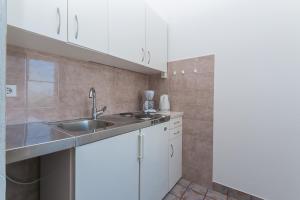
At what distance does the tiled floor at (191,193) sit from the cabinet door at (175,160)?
71mm

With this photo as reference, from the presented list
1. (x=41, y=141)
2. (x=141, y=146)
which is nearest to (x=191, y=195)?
(x=141, y=146)

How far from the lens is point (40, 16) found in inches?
34.5

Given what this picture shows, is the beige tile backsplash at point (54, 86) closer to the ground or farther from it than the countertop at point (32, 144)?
farther from it

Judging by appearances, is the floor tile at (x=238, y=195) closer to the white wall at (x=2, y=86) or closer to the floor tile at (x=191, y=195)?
the floor tile at (x=191, y=195)

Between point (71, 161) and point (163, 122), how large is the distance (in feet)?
2.96

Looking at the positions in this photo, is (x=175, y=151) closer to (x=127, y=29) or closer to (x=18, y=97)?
(x=127, y=29)

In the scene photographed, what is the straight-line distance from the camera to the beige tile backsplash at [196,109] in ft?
5.89

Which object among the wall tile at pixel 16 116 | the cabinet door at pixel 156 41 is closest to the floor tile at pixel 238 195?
the cabinet door at pixel 156 41

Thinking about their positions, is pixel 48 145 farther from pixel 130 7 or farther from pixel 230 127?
pixel 230 127

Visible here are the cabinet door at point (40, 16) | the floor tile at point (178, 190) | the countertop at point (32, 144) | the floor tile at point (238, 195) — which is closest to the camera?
the countertop at point (32, 144)

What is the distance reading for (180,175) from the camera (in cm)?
195

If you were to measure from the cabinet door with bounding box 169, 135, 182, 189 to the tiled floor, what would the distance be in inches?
2.8

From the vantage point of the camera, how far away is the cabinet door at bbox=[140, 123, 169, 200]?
129 centimetres

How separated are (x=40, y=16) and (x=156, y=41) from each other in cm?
123
